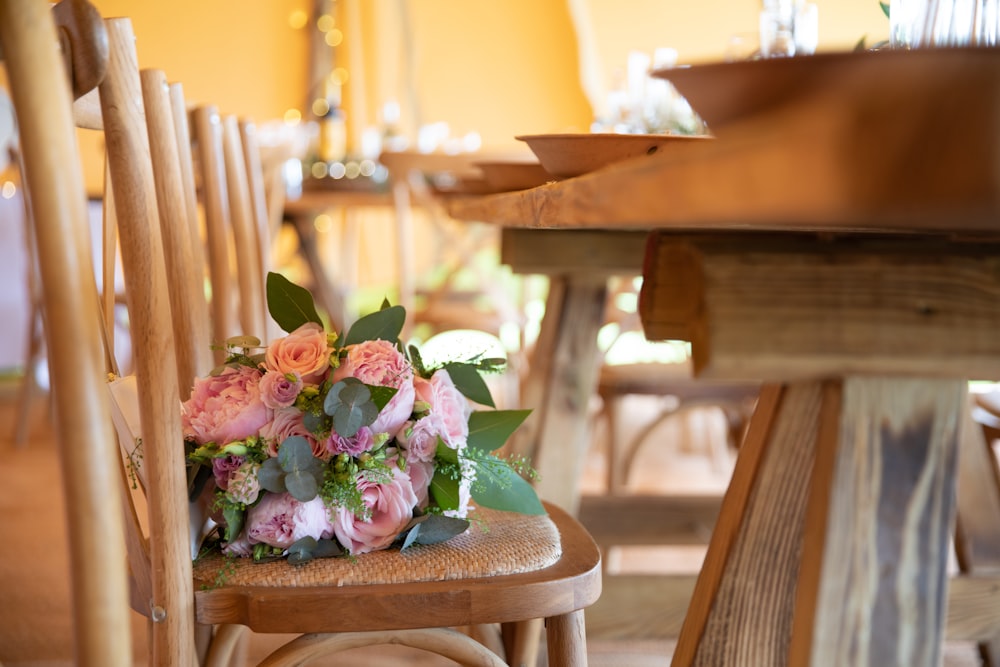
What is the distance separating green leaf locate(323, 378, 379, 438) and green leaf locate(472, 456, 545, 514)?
131mm

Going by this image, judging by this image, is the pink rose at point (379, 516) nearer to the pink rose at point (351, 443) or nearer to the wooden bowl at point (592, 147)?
the pink rose at point (351, 443)

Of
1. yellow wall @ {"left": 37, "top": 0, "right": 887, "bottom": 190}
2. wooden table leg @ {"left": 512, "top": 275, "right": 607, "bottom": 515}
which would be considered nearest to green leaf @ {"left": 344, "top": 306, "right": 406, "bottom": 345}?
wooden table leg @ {"left": 512, "top": 275, "right": 607, "bottom": 515}

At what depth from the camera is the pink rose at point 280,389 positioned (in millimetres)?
858

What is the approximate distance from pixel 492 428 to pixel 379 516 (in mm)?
139

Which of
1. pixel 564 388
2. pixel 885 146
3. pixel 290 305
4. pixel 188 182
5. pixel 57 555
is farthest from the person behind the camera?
pixel 57 555

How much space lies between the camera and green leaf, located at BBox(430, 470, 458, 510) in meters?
0.87

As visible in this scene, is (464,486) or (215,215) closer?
(464,486)

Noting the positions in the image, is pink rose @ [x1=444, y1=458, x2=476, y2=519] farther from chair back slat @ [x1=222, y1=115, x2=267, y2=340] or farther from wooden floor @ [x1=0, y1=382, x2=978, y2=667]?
wooden floor @ [x1=0, y1=382, x2=978, y2=667]

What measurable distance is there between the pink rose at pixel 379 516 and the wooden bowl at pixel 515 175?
470mm

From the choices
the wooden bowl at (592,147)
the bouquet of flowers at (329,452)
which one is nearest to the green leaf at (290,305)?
the bouquet of flowers at (329,452)

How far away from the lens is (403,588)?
2.59 ft

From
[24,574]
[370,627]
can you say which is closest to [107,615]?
[370,627]

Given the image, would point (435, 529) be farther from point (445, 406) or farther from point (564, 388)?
point (564, 388)

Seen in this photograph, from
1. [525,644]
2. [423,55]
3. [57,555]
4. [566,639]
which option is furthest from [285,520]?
[423,55]
